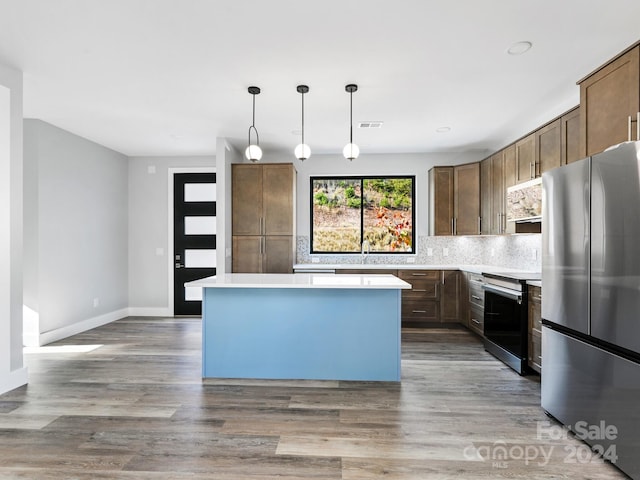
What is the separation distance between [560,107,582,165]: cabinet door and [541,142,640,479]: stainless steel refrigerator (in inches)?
35.6

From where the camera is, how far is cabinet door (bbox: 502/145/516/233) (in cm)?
415

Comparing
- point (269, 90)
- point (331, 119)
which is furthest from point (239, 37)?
point (331, 119)

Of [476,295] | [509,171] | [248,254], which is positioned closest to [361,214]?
[248,254]

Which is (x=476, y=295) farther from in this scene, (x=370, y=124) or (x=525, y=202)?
(x=370, y=124)

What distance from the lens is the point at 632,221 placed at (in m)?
1.85

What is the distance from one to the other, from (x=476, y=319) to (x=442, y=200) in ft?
5.71

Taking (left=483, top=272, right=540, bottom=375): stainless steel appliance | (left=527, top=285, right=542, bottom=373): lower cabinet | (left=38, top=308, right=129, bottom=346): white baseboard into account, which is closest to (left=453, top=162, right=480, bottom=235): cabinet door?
(left=483, top=272, right=540, bottom=375): stainless steel appliance

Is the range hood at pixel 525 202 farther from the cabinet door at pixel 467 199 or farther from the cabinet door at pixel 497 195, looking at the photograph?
the cabinet door at pixel 467 199

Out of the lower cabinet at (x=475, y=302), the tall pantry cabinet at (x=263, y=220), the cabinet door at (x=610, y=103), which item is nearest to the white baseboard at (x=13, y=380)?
the tall pantry cabinet at (x=263, y=220)

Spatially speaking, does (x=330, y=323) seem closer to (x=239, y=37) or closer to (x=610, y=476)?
(x=610, y=476)

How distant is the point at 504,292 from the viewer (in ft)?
12.0

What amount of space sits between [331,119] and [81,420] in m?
3.51

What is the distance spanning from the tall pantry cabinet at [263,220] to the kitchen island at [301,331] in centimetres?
193

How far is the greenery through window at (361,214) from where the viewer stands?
5789 mm
